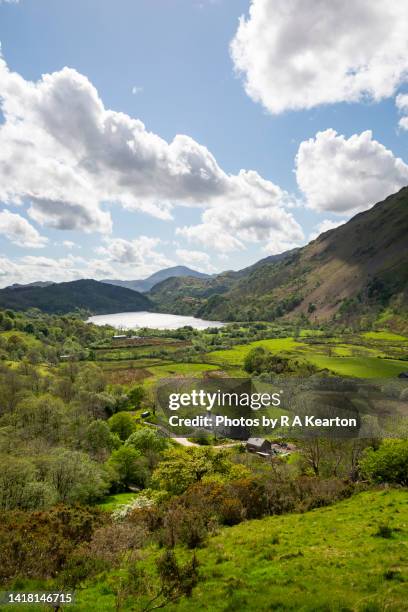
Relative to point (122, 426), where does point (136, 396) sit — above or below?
above

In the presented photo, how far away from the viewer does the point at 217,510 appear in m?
23.1

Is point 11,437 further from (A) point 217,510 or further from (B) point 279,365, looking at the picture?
(B) point 279,365

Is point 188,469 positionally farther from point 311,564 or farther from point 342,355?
point 342,355

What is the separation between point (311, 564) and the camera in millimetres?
14633

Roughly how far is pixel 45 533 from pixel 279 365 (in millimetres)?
101448

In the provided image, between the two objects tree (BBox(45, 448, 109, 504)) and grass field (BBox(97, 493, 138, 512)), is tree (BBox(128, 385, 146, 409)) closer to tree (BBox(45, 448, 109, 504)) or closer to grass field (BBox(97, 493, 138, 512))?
grass field (BBox(97, 493, 138, 512))

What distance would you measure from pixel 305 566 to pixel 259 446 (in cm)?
4895

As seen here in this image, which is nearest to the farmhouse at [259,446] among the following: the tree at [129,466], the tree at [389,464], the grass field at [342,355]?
the tree at [129,466]

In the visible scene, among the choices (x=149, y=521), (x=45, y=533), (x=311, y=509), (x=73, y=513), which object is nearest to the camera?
(x=45, y=533)

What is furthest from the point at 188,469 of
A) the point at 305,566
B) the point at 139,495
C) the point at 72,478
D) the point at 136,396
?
the point at 136,396

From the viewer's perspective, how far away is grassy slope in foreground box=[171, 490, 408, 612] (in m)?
11.2

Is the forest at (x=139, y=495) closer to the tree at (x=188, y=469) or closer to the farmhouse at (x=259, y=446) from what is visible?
the tree at (x=188, y=469)

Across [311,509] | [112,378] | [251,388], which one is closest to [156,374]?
[112,378]

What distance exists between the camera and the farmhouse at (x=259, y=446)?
60.4m
